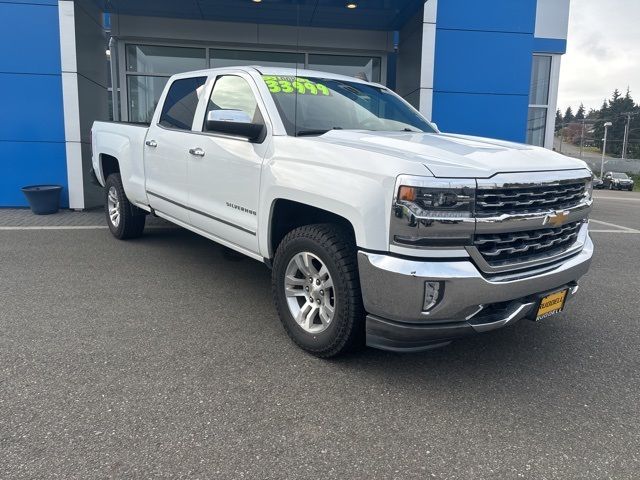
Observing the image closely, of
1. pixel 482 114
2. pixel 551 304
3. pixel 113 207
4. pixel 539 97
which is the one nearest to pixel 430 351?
pixel 551 304

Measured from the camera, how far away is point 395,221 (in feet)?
9.41

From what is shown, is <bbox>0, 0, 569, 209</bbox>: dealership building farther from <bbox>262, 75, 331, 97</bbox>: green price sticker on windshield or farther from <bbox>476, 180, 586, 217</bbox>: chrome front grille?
<bbox>476, 180, 586, 217</bbox>: chrome front grille

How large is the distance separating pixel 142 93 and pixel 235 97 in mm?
8855

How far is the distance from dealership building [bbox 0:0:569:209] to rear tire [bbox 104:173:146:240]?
2915 mm

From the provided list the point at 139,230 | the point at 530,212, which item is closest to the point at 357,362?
the point at 530,212

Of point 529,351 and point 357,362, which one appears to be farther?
point 529,351

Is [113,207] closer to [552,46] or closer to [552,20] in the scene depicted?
[552,46]

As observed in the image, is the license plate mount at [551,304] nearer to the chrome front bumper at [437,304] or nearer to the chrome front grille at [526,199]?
the chrome front bumper at [437,304]

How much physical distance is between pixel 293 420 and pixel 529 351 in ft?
6.19

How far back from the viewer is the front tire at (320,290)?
318 centimetres

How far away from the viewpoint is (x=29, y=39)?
9.35 metres

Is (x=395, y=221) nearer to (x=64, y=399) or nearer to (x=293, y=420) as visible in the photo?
(x=293, y=420)

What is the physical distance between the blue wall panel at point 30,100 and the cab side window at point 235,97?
6.21 metres

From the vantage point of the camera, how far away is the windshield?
13.3 feet
